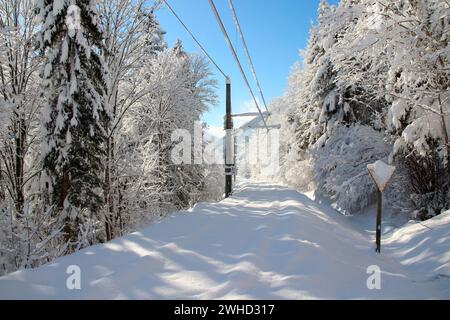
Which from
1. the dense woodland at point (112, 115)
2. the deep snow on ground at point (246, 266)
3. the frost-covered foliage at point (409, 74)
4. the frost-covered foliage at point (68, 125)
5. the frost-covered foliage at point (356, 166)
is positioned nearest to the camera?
the deep snow on ground at point (246, 266)

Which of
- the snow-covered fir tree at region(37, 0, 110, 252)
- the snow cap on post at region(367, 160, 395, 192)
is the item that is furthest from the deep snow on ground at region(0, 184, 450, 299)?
the snow-covered fir tree at region(37, 0, 110, 252)

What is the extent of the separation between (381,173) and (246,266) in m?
3.27

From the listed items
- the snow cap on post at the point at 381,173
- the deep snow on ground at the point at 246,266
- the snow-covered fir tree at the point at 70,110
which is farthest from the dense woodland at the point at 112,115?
the snow cap on post at the point at 381,173

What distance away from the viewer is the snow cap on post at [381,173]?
18.1 ft

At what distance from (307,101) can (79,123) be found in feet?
53.1

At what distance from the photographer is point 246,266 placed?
407 centimetres

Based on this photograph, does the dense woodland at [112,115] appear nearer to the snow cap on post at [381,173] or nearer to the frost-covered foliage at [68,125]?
the frost-covered foliage at [68,125]

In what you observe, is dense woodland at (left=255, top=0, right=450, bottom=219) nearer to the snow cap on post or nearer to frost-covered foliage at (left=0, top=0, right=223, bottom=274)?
the snow cap on post

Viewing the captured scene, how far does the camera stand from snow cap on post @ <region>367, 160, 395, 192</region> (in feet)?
18.1

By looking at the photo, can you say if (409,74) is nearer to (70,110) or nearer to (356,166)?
(356,166)

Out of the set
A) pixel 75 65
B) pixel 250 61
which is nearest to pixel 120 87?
pixel 75 65

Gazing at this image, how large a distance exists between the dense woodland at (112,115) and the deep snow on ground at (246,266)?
95.2 inches

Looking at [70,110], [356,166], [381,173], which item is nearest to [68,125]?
[70,110]

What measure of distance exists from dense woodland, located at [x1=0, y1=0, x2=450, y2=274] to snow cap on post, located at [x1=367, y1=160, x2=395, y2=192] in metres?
2.64
